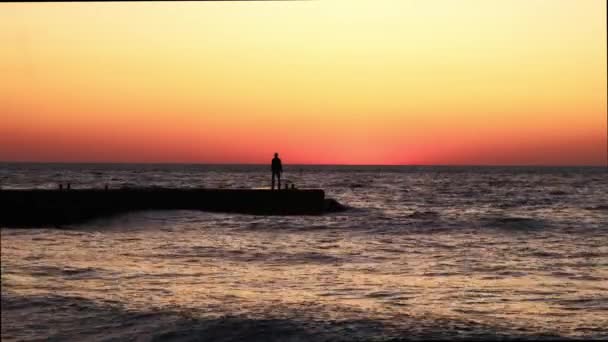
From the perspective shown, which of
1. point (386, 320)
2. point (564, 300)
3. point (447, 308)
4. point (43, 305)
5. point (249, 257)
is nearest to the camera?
point (43, 305)

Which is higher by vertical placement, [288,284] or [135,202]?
[135,202]

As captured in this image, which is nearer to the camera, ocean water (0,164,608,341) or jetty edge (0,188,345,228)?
ocean water (0,164,608,341)

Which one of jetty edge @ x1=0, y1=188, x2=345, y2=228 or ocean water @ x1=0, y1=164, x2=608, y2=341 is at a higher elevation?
jetty edge @ x1=0, y1=188, x2=345, y2=228

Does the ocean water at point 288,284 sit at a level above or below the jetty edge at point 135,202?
below

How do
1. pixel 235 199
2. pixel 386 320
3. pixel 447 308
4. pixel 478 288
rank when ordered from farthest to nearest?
pixel 235 199
pixel 478 288
pixel 447 308
pixel 386 320

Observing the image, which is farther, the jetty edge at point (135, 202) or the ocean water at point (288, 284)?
the jetty edge at point (135, 202)

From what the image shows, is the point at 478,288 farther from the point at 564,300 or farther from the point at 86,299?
the point at 86,299

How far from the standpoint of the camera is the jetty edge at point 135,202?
85.5 feet

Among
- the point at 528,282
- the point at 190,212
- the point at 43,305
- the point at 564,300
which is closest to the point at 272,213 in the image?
the point at 190,212

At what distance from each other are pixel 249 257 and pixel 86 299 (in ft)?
25.4

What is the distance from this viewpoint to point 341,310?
1179 cm

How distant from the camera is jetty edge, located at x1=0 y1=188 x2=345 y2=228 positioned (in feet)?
85.5

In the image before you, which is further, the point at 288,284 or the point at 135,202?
the point at 135,202

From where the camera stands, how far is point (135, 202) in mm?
29766
